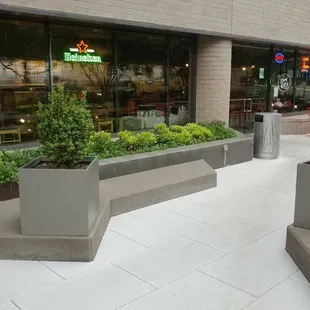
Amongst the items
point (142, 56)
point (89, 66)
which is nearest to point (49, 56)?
point (89, 66)

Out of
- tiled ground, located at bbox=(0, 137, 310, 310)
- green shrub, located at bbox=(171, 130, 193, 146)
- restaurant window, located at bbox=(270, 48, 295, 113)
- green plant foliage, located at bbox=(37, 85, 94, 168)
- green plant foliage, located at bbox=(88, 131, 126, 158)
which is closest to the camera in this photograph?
tiled ground, located at bbox=(0, 137, 310, 310)

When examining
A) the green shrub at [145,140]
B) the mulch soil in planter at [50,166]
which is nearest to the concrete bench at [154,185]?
the green shrub at [145,140]

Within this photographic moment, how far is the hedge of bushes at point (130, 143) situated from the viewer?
18.4 ft

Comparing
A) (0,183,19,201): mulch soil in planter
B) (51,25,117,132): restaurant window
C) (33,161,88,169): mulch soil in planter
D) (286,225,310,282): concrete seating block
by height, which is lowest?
(286,225,310,282): concrete seating block

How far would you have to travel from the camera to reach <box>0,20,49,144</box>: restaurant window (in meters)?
8.19

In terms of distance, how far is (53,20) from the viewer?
28.0 feet

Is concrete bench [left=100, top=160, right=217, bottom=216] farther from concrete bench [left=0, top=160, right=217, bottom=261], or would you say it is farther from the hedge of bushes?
the hedge of bushes

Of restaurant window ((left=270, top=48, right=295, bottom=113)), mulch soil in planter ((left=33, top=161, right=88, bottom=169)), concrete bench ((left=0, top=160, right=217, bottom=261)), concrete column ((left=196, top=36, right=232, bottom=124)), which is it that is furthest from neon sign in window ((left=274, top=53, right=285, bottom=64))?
mulch soil in planter ((left=33, top=161, right=88, bottom=169))

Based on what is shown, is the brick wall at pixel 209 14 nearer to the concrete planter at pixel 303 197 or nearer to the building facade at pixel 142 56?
the building facade at pixel 142 56

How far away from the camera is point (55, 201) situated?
4.01 metres

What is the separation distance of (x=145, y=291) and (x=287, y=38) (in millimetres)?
11634

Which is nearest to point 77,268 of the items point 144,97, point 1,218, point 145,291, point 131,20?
point 145,291

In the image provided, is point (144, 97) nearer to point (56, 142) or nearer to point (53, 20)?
point (53, 20)

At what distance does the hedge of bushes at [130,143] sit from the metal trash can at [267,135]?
29.5 inches
